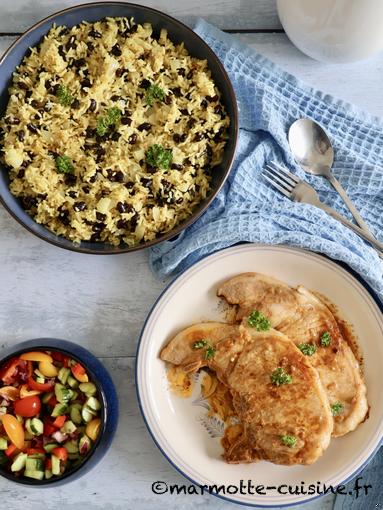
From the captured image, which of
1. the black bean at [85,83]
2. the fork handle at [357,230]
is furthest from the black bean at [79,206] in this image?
the fork handle at [357,230]

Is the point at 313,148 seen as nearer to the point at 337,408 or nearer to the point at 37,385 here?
the point at 337,408

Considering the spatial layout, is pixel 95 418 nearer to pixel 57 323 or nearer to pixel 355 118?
pixel 57 323

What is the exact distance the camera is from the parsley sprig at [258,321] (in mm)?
3072

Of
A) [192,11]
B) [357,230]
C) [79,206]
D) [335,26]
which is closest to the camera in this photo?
[335,26]

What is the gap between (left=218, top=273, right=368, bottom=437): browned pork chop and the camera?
307 centimetres

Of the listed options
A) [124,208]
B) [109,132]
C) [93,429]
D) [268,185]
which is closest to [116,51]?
[109,132]

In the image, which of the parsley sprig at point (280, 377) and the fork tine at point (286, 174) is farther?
the fork tine at point (286, 174)

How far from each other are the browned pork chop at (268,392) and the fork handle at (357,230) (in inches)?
23.6

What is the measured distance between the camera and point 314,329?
3.12 metres

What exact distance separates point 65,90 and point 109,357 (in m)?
1.28

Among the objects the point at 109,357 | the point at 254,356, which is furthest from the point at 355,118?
the point at 109,357

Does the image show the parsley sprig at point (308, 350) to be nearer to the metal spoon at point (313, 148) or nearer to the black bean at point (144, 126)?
the metal spoon at point (313, 148)

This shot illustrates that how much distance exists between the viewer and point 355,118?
3246mm

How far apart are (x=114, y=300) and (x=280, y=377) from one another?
2.95 ft
